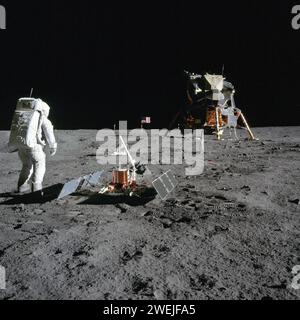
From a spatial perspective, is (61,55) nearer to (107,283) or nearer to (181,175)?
(181,175)

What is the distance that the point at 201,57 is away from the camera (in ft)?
48.6

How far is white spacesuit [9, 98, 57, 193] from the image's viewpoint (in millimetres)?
5203

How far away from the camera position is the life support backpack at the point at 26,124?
5184 mm

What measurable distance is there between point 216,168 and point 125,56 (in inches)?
391

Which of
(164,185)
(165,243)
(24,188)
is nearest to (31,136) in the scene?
(24,188)

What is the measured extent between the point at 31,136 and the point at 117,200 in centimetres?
150

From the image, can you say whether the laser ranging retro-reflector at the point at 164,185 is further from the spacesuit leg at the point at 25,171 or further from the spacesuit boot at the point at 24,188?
the spacesuit boot at the point at 24,188

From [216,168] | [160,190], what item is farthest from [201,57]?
[160,190]

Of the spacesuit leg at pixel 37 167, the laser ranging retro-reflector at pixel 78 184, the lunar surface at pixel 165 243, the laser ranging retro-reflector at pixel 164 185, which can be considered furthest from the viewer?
the spacesuit leg at pixel 37 167

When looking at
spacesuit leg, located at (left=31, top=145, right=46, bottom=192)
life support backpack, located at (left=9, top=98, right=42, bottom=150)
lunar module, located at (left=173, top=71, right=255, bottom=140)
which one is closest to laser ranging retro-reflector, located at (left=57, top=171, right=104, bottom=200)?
spacesuit leg, located at (left=31, top=145, right=46, bottom=192)

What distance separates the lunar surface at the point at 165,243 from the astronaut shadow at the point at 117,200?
0.07 meters

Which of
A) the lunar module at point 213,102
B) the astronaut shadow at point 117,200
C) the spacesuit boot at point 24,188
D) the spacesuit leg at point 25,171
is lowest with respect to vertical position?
the astronaut shadow at point 117,200

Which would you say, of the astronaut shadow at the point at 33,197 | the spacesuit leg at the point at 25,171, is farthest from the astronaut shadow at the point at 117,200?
the spacesuit leg at the point at 25,171

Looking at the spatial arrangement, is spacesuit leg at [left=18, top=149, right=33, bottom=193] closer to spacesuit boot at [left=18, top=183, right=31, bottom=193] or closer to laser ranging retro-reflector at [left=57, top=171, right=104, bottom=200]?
spacesuit boot at [left=18, top=183, right=31, bottom=193]
